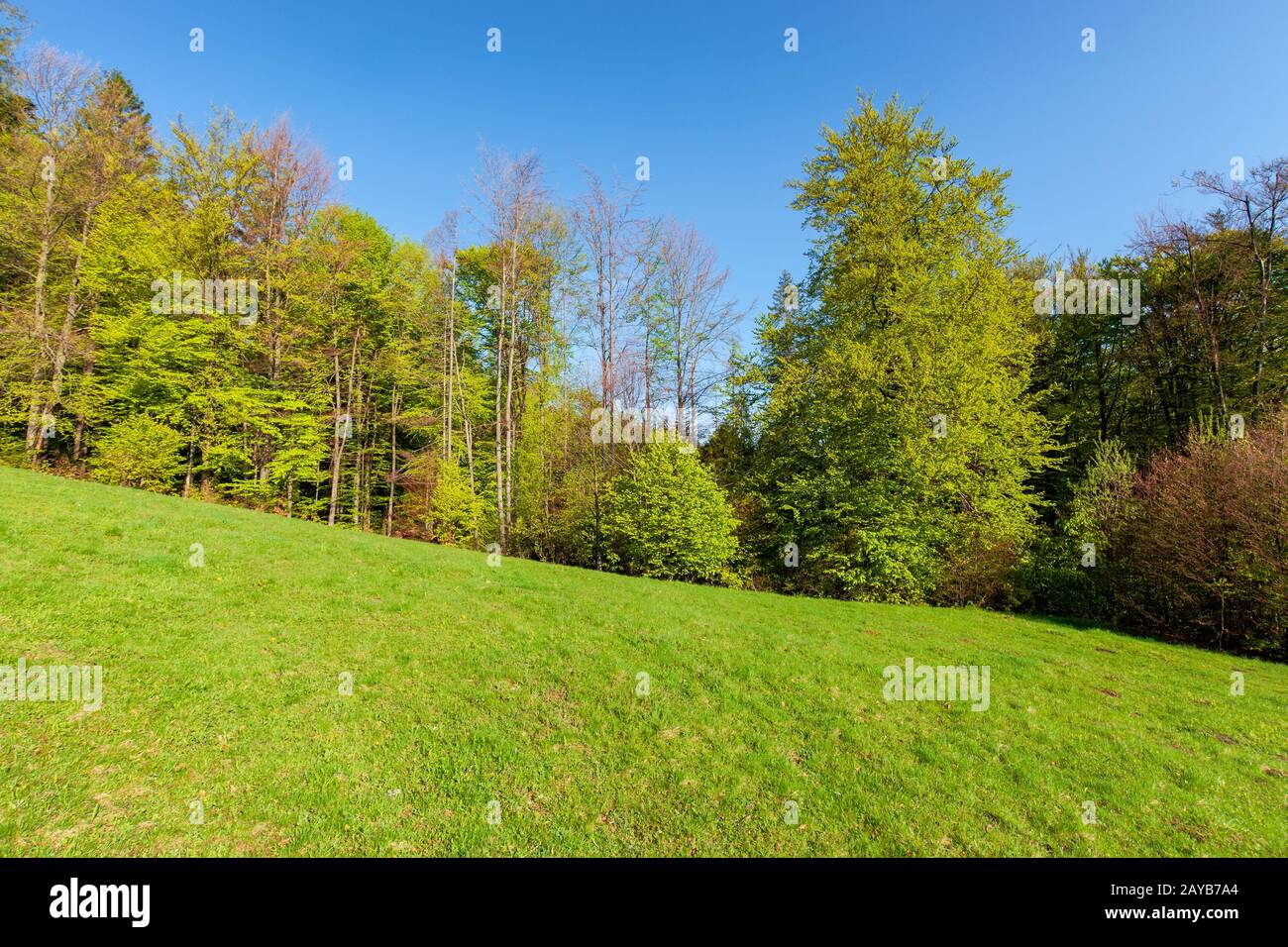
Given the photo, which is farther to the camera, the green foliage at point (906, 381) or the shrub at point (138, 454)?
the shrub at point (138, 454)

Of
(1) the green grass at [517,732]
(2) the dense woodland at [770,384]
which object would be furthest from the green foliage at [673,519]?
(1) the green grass at [517,732]

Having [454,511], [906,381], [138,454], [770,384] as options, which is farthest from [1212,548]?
[138,454]

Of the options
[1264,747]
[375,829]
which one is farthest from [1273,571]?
[375,829]

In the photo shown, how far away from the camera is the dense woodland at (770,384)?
16531mm

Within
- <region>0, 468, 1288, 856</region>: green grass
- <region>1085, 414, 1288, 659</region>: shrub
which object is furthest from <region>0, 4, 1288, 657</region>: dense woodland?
<region>0, 468, 1288, 856</region>: green grass

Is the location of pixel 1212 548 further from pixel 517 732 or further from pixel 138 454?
pixel 138 454

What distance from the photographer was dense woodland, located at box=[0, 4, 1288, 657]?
54.2 feet

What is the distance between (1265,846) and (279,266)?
31.6 metres

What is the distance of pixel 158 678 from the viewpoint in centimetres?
511

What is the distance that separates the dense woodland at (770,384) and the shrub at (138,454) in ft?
0.39

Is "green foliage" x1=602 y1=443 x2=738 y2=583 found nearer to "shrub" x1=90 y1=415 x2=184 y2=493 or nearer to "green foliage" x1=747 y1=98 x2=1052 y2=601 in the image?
"green foliage" x1=747 y1=98 x2=1052 y2=601

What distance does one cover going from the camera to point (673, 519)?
18.3 meters

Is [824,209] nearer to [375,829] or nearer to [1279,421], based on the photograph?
[1279,421]

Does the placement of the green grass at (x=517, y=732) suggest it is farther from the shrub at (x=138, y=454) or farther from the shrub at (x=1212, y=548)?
the shrub at (x=138, y=454)
